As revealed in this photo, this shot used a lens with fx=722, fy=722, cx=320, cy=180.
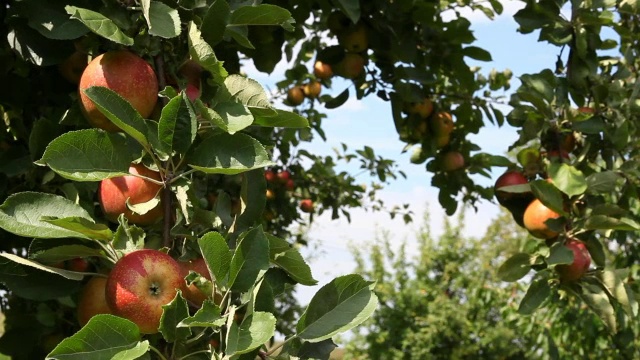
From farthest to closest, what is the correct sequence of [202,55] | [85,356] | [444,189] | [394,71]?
[444,189] < [394,71] < [202,55] < [85,356]

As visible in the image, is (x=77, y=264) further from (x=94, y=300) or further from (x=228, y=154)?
(x=228, y=154)

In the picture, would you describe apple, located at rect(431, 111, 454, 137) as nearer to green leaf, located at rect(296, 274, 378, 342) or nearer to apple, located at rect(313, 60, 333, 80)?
apple, located at rect(313, 60, 333, 80)

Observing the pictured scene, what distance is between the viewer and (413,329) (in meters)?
8.71

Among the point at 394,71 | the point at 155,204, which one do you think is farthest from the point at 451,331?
the point at 155,204

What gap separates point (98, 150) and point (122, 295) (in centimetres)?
18

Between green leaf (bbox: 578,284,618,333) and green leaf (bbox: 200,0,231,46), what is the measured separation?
1169 millimetres

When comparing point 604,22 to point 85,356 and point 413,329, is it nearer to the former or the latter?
point 85,356

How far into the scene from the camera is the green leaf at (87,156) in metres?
0.82

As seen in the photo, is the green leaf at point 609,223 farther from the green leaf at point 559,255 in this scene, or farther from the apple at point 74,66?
the apple at point 74,66

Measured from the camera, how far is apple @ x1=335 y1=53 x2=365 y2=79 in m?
2.34

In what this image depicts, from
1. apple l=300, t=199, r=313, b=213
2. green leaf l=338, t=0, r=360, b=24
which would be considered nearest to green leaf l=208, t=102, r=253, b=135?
green leaf l=338, t=0, r=360, b=24

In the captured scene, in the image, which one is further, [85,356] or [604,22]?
[604,22]

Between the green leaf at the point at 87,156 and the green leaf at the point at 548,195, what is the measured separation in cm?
102

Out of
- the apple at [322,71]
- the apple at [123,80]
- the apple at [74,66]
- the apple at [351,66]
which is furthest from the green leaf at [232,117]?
the apple at [322,71]
